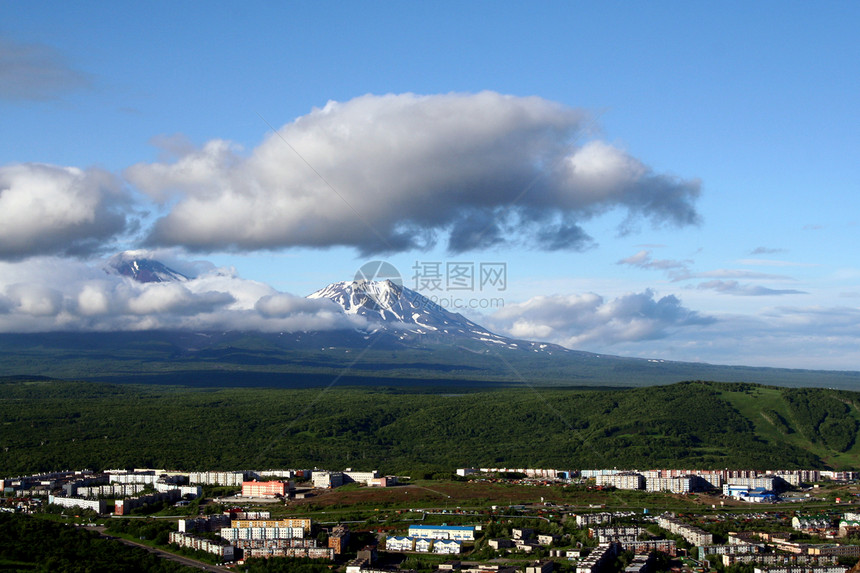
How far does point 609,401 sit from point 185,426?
40.5m

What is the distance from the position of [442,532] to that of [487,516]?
5599 millimetres

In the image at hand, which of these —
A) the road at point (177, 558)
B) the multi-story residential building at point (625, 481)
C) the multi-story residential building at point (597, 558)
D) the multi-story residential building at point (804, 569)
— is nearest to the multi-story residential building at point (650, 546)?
the multi-story residential building at point (597, 558)

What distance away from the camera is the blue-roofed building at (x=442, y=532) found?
44.7 m

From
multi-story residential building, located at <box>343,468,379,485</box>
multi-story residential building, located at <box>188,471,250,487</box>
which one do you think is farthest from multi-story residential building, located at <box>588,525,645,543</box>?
multi-story residential building, located at <box>188,471,250,487</box>

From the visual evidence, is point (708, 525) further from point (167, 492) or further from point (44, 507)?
point (44, 507)

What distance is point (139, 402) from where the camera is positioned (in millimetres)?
111688

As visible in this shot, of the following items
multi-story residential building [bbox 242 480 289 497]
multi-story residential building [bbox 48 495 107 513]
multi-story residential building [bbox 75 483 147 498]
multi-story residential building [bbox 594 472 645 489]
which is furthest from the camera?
multi-story residential building [bbox 594 472 645 489]

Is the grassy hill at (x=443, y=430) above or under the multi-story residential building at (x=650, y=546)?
above

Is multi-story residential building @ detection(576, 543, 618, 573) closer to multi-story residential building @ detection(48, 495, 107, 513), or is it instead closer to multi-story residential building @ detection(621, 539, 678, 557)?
multi-story residential building @ detection(621, 539, 678, 557)

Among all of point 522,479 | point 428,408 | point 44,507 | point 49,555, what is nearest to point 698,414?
point 428,408

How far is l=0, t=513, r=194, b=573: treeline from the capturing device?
128 ft

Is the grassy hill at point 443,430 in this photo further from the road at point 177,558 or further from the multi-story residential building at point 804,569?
the multi-story residential building at point 804,569

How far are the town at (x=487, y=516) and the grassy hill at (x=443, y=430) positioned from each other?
7.98 metres

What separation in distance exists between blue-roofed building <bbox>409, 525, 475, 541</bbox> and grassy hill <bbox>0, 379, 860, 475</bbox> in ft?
66.3
